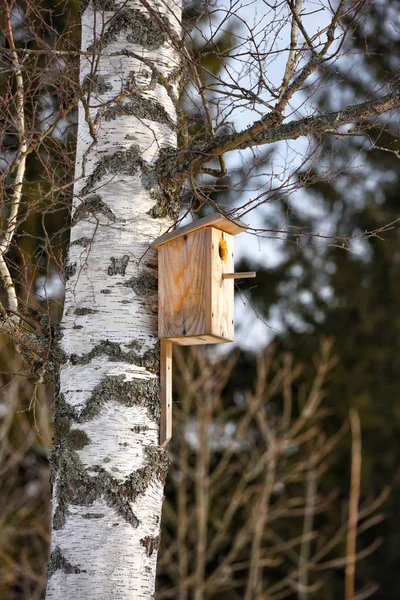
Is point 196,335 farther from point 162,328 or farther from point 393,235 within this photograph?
point 393,235

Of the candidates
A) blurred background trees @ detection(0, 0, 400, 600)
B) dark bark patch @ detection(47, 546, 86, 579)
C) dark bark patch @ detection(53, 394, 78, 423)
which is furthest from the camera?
blurred background trees @ detection(0, 0, 400, 600)

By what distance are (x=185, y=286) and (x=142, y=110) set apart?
1.66 ft

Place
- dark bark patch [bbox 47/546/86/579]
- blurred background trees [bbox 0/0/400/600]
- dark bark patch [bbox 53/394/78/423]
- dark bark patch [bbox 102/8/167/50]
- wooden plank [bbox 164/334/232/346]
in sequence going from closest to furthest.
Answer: dark bark patch [bbox 47/546/86/579] → dark bark patch [bbox 53/394/78/423] → wooden plank [bbox 164/334/232/346] → dark bark patch [bbox 102/8/167/50] → blurred background trees [bbox 0/0/400/600]

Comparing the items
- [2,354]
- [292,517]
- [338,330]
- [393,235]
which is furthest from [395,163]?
[2,354]

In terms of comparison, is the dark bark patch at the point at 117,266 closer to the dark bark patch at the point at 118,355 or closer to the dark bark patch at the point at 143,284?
the dark bark patch at the point at 143,284

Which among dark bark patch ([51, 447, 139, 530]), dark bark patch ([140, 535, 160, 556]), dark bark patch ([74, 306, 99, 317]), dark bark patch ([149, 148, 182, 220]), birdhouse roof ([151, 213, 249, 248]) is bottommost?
dark bark patch ([140, 535, 160, 556])

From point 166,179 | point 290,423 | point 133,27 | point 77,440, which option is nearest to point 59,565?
point 77,440

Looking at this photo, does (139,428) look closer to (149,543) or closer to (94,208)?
(149,543)

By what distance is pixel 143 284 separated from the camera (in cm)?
217

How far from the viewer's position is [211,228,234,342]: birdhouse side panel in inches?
85.5

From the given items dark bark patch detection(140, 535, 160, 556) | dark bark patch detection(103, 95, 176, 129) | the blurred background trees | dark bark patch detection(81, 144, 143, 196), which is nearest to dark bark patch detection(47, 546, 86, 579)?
dark bark patch detection(140, 535, 160, 556)

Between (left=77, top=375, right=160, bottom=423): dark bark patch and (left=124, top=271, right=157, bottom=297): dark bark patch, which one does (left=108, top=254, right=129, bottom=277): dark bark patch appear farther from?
(left=77, top=375, right=160, bottom=423): dark bark patch

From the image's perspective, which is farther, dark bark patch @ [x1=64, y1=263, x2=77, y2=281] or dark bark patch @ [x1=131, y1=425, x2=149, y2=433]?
dark bark patch @ [x1=64, y1=263, x2=77, y2=281]

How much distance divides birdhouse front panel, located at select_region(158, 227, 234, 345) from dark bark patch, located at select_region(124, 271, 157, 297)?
0.03m
